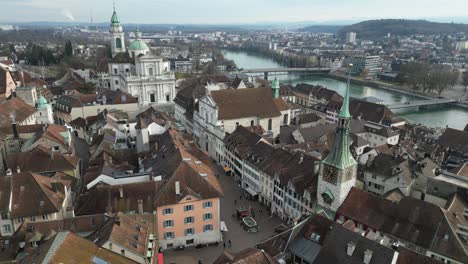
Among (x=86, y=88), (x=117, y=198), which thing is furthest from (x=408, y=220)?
(x=86, y=88)

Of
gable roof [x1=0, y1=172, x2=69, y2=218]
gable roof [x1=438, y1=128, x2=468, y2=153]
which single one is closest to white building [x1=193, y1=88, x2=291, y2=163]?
gable roof [x1=438, y1=128, x2=468, y2=153]

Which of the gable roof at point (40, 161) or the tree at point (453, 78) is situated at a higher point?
the gable roof at point (40, 161)

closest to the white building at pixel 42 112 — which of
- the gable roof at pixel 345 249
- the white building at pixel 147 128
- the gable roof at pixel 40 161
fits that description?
the white building at pixel 147 128

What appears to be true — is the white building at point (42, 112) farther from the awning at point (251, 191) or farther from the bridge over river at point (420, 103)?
the bridge over river at point (420, 103)

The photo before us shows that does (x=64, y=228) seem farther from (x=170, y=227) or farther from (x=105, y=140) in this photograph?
(x=105, y=140)

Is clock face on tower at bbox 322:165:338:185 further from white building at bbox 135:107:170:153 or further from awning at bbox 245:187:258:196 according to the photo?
white building at bbox 135:107:170:153

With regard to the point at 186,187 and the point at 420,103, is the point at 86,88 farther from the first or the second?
the point at 420,103
